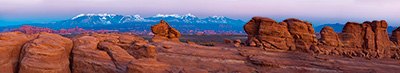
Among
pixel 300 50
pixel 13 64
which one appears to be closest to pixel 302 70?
pixel 300 50

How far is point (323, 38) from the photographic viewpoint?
2736 cm

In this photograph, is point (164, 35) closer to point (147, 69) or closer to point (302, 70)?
point (147, 69)

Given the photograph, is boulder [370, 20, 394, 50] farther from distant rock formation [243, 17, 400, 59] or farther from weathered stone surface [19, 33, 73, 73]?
A: weathered stone surface [19, 33, 73, 73]

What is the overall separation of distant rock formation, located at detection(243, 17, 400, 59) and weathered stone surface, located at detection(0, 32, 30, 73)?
23400 mm

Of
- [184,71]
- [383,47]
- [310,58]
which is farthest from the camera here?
[383,47]

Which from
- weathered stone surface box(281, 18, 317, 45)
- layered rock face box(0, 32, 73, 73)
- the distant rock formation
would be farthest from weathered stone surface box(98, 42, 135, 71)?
weathered stone surface box(281, 18, 317, 45)

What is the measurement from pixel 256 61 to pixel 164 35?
1614 cm

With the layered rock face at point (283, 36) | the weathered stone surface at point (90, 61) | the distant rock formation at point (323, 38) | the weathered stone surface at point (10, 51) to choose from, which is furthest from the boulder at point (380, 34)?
the weathered stone surface at point (10, 51)

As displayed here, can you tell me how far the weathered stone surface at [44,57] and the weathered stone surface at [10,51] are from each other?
71 centimetres

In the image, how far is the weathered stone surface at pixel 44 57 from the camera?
12.8 metres

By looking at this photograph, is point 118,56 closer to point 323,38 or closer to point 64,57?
point 64,57

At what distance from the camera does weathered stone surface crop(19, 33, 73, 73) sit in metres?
12.8

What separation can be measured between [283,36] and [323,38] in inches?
248

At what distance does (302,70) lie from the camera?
710 inches
